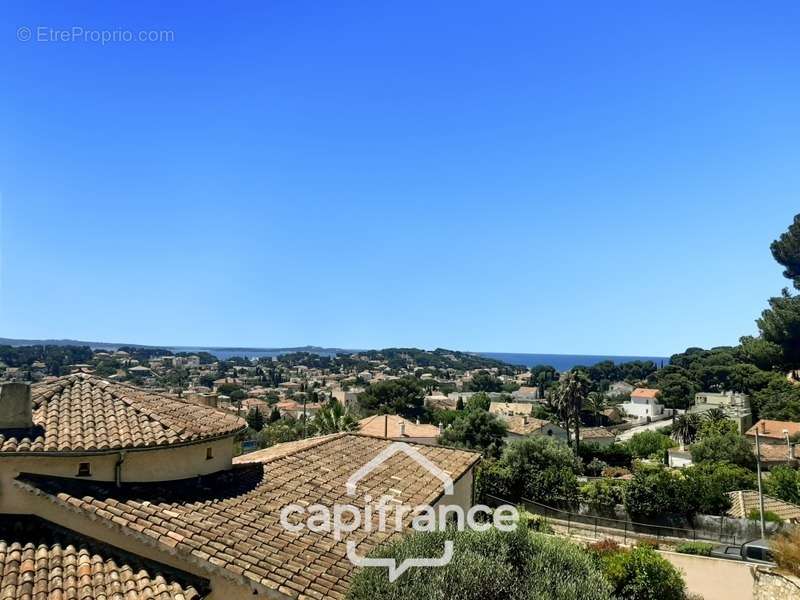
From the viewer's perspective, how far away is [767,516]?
33.5 m

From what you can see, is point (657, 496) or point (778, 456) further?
point (778, 456)

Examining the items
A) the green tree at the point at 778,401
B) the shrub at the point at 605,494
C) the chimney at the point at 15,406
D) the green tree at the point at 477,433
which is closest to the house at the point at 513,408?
the green tree at the point at 778,401

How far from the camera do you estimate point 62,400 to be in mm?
12500

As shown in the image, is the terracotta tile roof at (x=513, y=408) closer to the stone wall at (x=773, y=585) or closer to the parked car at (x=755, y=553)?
the parked car at (x=755, y=553)

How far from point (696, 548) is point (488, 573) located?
23.1 metres

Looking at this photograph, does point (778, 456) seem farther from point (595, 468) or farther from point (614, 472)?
point (595, 468)

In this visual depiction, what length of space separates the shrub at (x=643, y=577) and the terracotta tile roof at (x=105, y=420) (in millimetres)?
13751

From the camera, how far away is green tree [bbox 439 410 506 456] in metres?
57.8

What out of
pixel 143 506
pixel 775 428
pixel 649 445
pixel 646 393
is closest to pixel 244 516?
pixel 143 506

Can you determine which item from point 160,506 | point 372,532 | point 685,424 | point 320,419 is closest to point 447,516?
point 372,532

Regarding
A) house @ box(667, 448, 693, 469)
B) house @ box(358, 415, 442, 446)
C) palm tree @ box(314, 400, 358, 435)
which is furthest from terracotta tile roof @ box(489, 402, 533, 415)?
palm tree @ box(314, 400, 358, 435)

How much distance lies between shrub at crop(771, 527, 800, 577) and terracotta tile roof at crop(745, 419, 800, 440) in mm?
53378

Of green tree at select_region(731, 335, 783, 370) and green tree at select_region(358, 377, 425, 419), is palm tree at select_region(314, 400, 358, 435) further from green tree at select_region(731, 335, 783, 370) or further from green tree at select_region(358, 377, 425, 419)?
green tree at select_region(731, 335, 783, 370)

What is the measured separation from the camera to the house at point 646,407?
395ft
